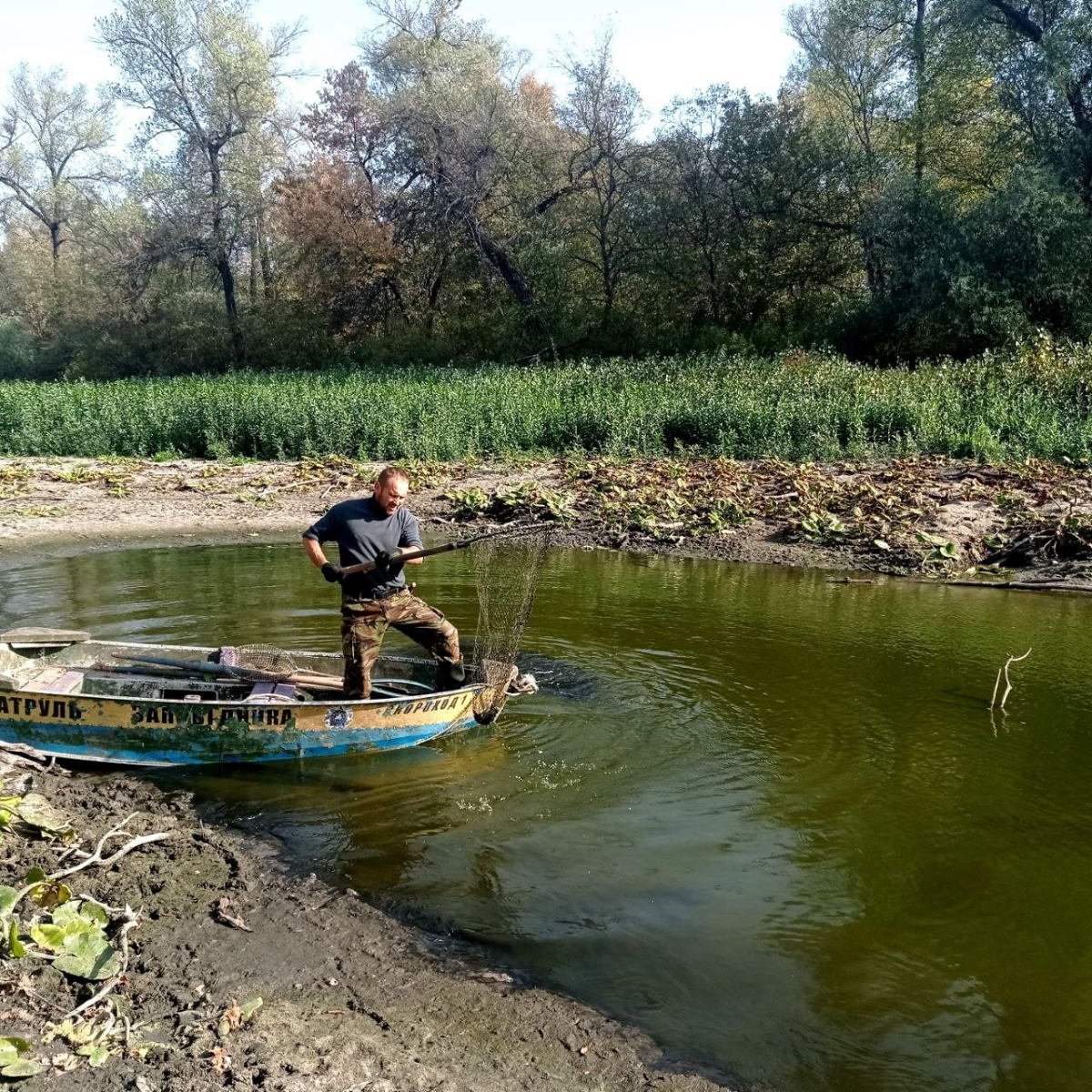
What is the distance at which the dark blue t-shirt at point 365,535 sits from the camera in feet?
25.5

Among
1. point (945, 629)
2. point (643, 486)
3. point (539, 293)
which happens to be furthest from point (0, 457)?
point (539, 293)

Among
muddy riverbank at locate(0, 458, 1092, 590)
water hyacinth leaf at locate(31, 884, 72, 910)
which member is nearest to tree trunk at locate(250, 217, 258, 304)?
muddy riverbank at locate(0, 458, 1092, 590)

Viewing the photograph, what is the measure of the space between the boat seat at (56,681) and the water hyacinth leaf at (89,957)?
3.43 metres

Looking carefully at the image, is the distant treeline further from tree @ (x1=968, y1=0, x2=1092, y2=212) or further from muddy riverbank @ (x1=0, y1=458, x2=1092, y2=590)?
muddy riverbank @ (x1=0, y1=458, x2=1092, y2=590)

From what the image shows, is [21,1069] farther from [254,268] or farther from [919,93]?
[254,268]

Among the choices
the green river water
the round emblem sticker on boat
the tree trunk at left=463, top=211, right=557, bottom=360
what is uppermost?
the tree trunk at left=463, top=211, right=557, bottom=360

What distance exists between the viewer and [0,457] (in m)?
22.5

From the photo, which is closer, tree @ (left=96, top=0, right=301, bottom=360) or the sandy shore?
the sandy shore

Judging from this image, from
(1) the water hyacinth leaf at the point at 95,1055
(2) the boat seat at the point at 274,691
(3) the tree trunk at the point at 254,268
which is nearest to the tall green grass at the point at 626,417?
(2) the boat seat at the point at 274,691

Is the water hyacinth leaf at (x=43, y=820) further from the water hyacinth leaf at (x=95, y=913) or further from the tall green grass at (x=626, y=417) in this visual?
the tall green grass at (x=626, y=417)

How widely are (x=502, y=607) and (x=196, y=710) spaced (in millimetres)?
3047

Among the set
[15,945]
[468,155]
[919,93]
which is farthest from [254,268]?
[15,945]

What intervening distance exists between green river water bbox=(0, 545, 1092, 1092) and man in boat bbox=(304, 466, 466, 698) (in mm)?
877

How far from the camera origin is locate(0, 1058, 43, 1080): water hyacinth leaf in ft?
12.7
